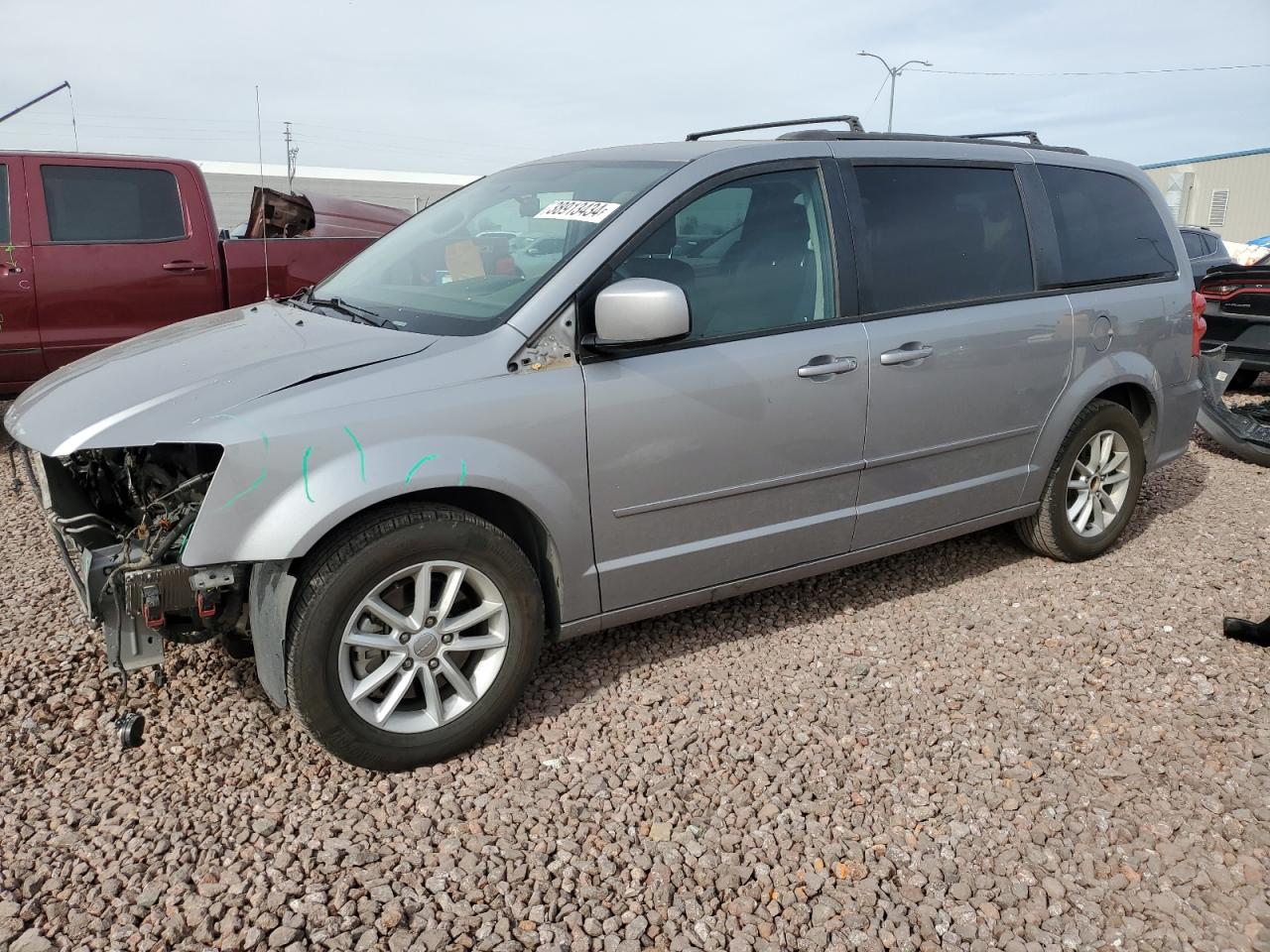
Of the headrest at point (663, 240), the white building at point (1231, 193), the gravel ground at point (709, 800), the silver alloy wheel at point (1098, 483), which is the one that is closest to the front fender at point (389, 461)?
the headrest at point (663, 240)

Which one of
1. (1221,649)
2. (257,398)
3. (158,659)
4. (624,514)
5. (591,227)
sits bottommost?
(1221,649)

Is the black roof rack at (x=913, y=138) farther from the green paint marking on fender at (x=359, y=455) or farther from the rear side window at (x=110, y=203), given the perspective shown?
the rear side window at (x=110, y=203)

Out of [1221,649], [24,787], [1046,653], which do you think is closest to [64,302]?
[24,787]

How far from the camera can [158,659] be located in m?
2.81

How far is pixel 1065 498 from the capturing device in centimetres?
452

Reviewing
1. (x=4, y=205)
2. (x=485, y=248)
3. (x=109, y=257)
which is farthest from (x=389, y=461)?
(x=4, y=205)

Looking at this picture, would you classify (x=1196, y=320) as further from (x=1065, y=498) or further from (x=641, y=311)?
(x=641, y=311)

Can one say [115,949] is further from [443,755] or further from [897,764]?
[897,764]

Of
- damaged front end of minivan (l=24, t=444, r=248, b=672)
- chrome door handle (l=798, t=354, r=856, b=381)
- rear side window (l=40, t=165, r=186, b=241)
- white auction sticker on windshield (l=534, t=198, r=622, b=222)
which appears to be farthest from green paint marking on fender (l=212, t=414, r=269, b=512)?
rear side window (l=40, t=165, r=186, b=241)

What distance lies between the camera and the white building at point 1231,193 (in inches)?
1388

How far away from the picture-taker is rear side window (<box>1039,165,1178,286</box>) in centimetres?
431

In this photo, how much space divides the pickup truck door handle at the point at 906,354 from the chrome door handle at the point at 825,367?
16 centimetres

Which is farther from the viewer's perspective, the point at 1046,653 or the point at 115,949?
the point at 1046,653

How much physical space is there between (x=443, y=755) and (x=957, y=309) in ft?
8.42
